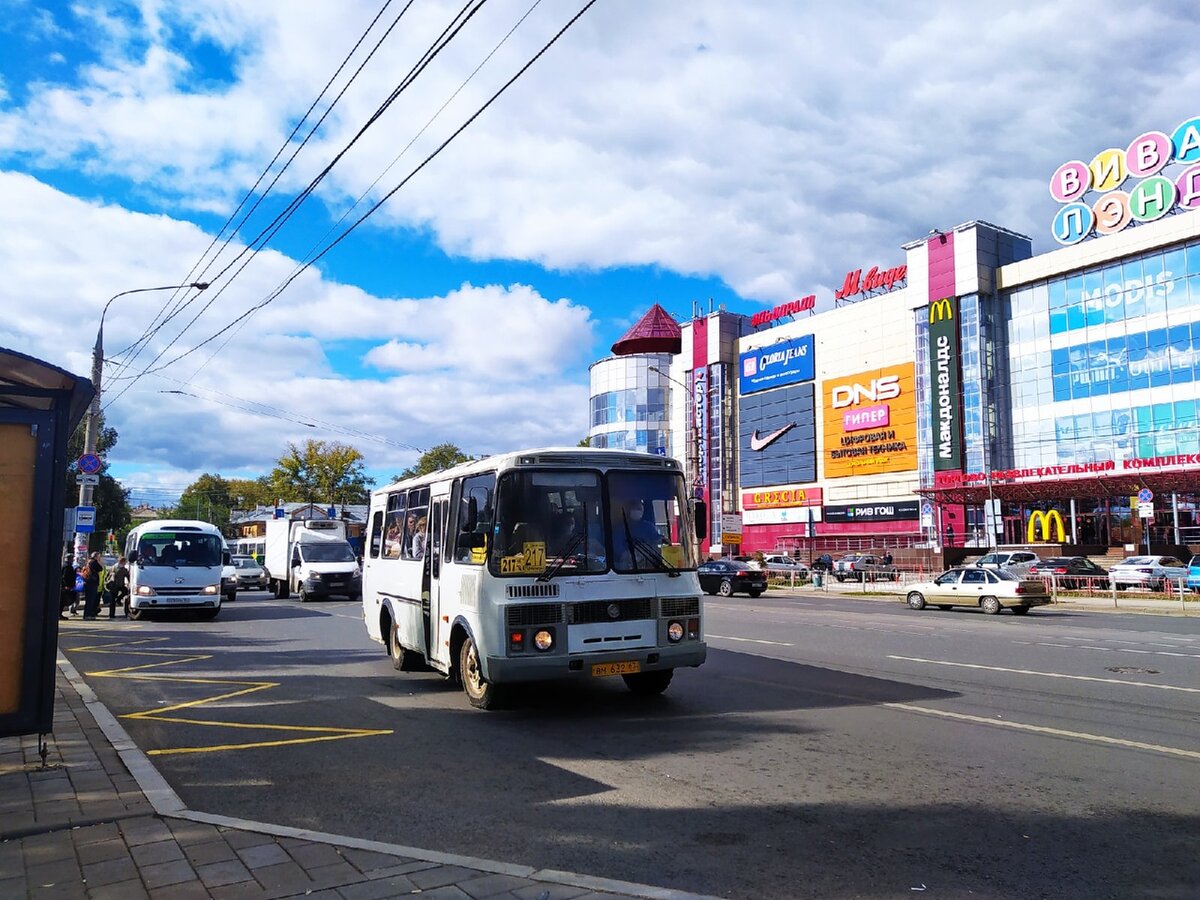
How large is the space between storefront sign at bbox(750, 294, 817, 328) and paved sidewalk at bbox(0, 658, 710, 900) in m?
70.4

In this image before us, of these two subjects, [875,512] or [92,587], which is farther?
[875,512]

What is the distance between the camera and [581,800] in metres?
6.04

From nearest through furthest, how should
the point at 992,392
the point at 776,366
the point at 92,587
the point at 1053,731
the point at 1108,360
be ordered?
the point at 1053,731 < the point at 92,587 < the point at 1108,360 < the point at 992,392 < the point at 776,366

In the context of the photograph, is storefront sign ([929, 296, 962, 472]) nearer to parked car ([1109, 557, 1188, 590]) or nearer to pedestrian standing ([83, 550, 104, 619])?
parked car ([1109, 557, 1188, 590])

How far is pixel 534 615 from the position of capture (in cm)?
855

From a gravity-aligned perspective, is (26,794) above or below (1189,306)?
below

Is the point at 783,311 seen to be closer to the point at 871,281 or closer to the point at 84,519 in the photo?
the point at 871,281

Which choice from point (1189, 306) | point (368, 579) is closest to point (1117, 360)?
point (1189, 306)

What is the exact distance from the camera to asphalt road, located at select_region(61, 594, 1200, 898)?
4.86m

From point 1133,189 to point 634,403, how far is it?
4330 centimetres

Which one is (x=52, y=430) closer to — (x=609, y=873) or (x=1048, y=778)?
(x=609, y=873)

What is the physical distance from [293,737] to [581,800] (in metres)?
3.42

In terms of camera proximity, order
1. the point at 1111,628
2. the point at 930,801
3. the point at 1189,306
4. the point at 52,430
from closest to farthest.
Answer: the point at 930,801, the point at 52,430, the point at 1111,628, the point at 1189,306

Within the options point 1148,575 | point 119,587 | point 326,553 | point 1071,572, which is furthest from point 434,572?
point 1071,572
